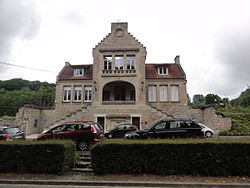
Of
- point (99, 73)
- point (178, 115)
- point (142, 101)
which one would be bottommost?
point (178, 115)

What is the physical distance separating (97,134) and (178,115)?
15.0 m

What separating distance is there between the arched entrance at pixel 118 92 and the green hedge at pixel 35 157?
1722 centimetres

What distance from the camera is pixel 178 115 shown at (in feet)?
73.4

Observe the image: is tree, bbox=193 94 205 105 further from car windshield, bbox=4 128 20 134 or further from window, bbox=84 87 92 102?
car windshield, bbox=4 128 20 134

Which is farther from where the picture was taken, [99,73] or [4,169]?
[99,73]

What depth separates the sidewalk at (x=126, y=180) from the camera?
592 centimetres

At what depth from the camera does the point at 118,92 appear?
2506 cm

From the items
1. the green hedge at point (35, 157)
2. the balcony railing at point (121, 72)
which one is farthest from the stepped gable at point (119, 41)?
the green hedge at point (35, 157)

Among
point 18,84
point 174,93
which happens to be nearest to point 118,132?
point 174,93

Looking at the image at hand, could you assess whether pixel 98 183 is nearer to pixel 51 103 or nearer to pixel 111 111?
pixel 111 111

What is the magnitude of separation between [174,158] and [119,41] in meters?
18.9

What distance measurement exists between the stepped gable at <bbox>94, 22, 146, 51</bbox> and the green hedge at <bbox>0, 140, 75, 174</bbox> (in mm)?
17236

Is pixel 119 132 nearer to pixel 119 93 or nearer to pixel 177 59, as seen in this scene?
pixel 119 93

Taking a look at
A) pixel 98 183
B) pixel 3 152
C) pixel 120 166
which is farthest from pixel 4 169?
pixel 120 166
